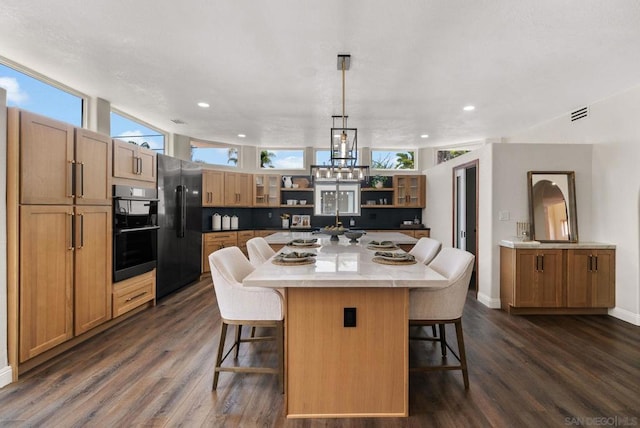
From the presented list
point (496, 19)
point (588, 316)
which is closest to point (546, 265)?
point (588, 316)

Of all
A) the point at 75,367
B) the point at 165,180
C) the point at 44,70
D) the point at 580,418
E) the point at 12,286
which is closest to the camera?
the point at 580,418

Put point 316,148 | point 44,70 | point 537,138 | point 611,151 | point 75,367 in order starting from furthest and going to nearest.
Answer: point 316,148 → point 537,138 → point 611,151 → point 44,70 → point 75,367

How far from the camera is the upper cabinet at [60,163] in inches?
90.0

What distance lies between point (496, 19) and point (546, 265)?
285 cm

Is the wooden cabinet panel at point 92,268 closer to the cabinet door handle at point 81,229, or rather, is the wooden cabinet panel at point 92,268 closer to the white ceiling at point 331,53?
the cabinet door handle at point 81,229

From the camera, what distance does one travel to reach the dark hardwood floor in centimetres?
184

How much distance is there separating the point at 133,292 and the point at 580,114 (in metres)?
6.10

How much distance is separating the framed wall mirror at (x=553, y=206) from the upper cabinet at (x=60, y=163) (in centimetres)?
490

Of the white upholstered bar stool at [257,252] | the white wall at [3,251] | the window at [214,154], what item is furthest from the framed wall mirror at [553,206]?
the window at [214,154]

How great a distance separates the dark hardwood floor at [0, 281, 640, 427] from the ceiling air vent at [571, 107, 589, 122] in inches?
105

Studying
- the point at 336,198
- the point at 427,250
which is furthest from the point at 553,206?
the point at 336,198

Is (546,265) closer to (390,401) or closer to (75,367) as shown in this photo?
(390,401)

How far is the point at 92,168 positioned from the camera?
2920 mm

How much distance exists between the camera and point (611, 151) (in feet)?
12.0
